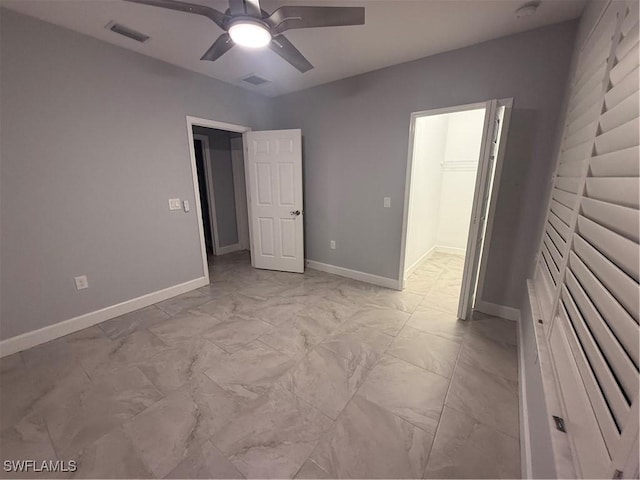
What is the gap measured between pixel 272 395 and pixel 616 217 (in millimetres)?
1870

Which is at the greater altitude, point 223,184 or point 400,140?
point 400,140

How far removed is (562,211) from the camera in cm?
147

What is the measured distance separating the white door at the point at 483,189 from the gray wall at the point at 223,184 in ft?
13.3

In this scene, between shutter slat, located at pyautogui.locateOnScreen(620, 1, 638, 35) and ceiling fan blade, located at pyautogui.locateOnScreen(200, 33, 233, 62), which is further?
ceiling fan blade, located at pyautogui.locateOnScreen(200, 33, 233, 62)

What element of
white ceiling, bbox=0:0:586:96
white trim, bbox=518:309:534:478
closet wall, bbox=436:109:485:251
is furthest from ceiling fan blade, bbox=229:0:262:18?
closet wall, bbox=436:109:485:251

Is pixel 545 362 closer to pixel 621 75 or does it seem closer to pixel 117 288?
pixel 621 75

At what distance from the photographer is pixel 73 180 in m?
2.25

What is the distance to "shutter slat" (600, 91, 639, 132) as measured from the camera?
741 mm

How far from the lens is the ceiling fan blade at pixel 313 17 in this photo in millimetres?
1408

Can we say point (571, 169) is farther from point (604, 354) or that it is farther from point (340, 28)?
point (340, 28)

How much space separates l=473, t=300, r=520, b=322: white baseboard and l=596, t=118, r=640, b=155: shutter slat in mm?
2053

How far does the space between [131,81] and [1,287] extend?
2.10m

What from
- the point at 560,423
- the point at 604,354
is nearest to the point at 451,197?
the point at 560,423

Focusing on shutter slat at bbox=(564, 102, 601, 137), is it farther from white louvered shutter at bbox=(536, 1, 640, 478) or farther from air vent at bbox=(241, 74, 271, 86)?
air vent at bbox=(241, 74, 271, 86)
